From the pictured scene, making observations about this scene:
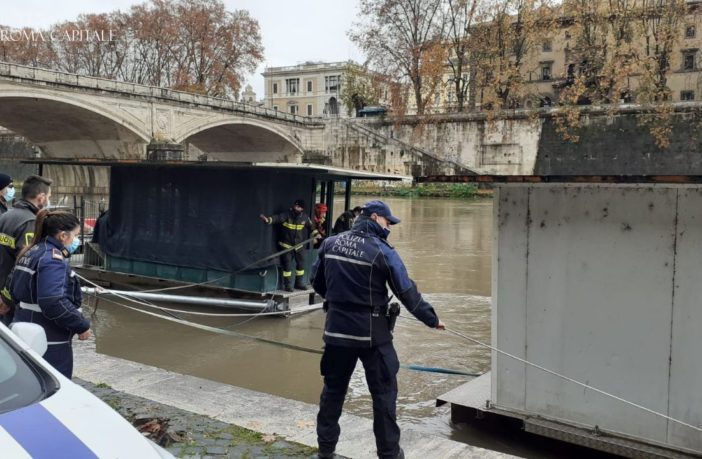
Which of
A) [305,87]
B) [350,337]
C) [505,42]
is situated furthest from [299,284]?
[305,87]

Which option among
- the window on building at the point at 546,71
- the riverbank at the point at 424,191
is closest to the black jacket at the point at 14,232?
the riverbank at the point at 424,191

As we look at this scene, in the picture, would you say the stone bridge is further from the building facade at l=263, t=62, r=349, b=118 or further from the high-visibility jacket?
the building facade at l=263, t=62, r=349, b=118

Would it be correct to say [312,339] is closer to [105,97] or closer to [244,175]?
[244,175]

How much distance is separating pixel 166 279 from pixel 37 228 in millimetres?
7917

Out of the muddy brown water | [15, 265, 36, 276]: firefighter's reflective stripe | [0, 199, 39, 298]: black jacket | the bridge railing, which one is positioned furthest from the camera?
the bridge railing

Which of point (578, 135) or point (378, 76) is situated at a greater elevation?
point (378, 76)

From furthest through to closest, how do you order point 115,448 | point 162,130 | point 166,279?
point 162,130 < point 166,279 < point 115,448

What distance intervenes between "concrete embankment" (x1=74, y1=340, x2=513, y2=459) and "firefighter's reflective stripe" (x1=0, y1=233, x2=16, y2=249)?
1.42 metres

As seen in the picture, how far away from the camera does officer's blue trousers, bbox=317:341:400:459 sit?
4.21m

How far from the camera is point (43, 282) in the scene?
4.20 metres

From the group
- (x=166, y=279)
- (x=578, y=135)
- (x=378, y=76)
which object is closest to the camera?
(x=166, y=279)

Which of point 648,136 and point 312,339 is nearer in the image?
point 312,339

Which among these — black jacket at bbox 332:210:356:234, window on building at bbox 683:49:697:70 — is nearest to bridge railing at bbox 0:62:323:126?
black jacket at bbox 332:210:356:234

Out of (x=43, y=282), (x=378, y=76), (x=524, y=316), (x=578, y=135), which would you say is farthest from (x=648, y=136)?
(x=43, y=282)
